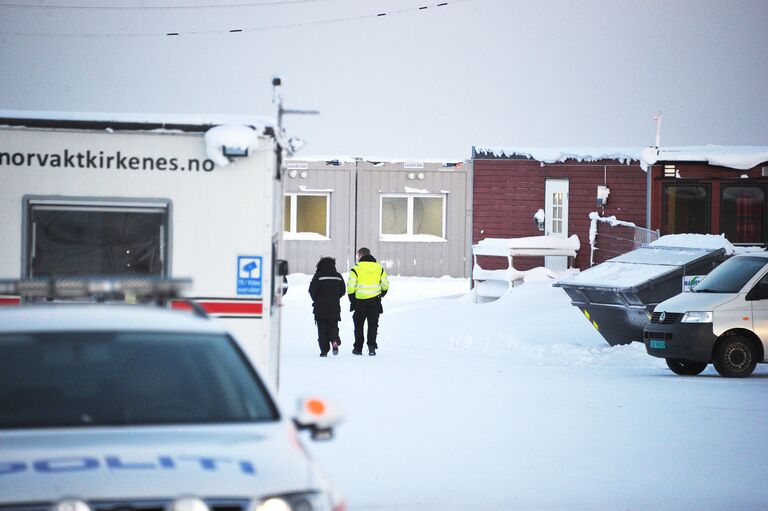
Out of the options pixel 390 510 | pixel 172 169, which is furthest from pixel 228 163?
pixel 390 510

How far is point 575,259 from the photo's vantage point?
31.5 meters

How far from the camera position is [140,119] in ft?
33.7

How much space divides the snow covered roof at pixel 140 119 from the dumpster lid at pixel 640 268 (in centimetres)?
1109

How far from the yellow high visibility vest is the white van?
15.0 ft

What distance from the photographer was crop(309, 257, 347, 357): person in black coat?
1952 cm

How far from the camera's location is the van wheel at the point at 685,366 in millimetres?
18000

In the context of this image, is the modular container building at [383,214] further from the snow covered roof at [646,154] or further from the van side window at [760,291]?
the van side window at [760,291]

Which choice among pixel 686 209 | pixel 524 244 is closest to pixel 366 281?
pixel 524 244

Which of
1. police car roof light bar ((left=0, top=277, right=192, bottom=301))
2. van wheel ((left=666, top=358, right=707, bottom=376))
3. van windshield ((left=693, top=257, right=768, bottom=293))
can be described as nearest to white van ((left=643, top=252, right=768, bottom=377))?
van windshield ((left=693, top=257, right=768, bottom=293))

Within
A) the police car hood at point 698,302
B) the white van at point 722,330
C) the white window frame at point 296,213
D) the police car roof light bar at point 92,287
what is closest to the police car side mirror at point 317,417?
the police car roof light bar at point 92,287

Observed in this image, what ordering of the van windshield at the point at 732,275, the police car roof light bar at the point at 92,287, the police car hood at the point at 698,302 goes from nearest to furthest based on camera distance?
the police car roof light bar at the point at 92,287 < the police car hood at the point at 698,302 < the van windshield at the point at 732,275

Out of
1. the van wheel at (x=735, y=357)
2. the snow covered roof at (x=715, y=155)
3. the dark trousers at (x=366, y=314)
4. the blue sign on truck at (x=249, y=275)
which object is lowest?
the van wheel at (x=735, y=357)

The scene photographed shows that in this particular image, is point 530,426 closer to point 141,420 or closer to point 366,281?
point 141,420

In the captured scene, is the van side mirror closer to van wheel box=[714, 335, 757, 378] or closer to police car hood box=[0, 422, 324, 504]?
van wheel box=[714, 335, 757, 378]
